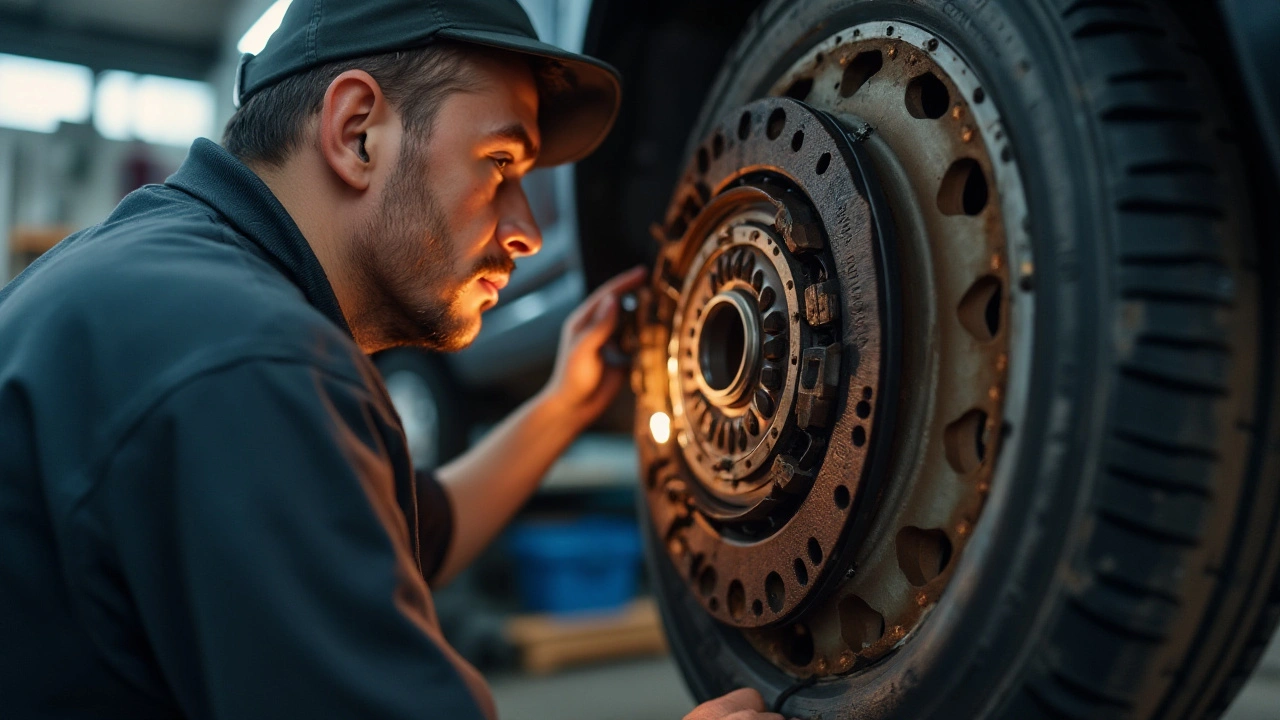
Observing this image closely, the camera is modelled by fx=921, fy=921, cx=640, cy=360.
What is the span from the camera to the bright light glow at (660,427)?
0.97m

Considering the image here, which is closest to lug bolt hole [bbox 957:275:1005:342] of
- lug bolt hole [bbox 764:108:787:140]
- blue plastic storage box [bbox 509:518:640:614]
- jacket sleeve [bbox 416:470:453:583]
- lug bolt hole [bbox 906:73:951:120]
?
lug bolt hole [bbox 906:73:951:120]

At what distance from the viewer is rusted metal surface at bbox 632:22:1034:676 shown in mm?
634

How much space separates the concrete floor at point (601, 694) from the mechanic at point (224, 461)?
182 centimetres

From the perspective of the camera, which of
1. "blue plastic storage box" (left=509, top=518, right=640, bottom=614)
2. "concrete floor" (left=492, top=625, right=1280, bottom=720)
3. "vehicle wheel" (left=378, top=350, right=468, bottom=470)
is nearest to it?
"vehicle wheel" (left=378, top=350, right=468, bottom=470)

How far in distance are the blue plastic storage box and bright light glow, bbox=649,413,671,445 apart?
2.42 m

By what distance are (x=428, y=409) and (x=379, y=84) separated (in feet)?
5.39

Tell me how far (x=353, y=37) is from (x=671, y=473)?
526mm

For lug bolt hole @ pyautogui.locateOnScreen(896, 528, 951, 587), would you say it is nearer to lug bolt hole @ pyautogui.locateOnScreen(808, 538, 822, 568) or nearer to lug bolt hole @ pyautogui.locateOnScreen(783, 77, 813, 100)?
lug bolt hole @ pyautogui.locateOnScreen(808, 538, 822, 568)

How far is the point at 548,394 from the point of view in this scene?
4.27ft

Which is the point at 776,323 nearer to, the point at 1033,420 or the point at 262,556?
the point at 1033,420

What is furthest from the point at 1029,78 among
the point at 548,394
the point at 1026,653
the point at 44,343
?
the point at 548,394

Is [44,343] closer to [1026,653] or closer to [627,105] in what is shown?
[1026,653]

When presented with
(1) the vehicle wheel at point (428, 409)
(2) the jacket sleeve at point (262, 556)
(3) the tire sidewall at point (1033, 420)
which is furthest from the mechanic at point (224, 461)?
(1) the vehicle wheel at point (428, 409)

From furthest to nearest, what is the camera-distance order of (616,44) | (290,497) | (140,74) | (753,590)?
(140,74)
(616,44)
(753,590)
(290,497)
